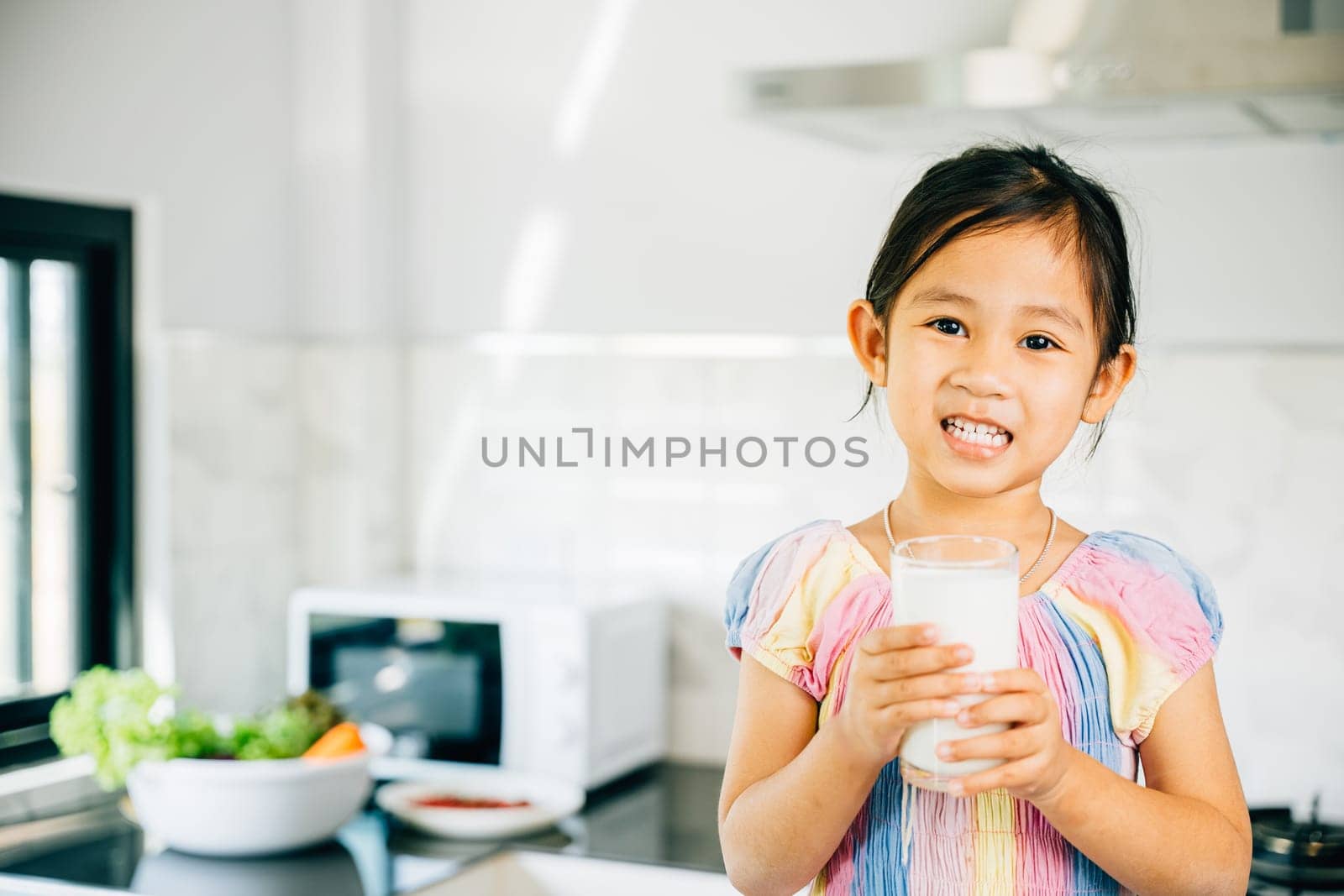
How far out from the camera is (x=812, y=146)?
250 cm

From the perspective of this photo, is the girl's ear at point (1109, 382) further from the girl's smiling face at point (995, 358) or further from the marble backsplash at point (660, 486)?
the marble backsplash at point (660, 486)

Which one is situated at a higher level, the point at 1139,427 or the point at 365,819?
the point at 1139,427

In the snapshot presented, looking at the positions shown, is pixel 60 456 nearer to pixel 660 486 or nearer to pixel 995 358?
pixel 660 486

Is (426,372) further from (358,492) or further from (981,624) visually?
(981,624)

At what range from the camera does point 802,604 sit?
3.23ft

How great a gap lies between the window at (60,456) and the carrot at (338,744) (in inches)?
23.5

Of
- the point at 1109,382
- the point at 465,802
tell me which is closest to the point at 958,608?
the point at 1109,382

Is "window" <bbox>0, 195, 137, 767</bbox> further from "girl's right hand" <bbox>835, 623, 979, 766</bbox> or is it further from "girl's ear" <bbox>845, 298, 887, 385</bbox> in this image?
"girl's right hand" <bbox>835, 623, 979, 766</bbox>

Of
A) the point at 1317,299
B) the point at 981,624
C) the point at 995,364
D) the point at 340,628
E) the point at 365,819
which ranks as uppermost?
the point at 1317,299

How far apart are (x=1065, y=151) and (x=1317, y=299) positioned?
435 mm

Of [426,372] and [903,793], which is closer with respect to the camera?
[903,793]

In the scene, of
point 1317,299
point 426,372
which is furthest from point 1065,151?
point 426,372

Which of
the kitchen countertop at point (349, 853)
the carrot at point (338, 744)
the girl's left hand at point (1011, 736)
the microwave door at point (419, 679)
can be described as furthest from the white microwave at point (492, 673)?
the girl's left hand at point (1011, 736)

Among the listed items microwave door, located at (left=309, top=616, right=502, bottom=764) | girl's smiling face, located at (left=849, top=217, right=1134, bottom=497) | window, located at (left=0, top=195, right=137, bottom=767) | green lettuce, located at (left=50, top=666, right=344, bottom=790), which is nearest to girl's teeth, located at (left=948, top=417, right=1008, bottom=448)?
girl's smiling face, located at (left=849, top=217, right=1134, bottom=497)
